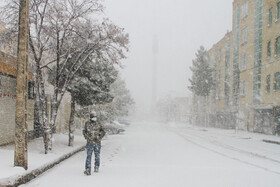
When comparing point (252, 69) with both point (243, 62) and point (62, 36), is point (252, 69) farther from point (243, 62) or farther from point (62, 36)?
point (62, 36)

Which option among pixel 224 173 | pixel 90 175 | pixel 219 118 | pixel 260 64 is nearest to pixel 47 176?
pixel 90 175

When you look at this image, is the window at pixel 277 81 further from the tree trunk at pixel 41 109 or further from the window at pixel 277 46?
the tree trunk at pixel 41 109

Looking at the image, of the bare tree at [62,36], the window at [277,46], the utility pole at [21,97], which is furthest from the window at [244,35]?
the utility pole at [21,97]

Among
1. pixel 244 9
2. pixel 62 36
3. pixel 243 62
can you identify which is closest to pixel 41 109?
pixel 62 36

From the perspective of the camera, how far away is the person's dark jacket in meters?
8.26

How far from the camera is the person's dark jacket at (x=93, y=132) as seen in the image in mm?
8258

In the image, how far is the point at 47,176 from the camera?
802 centimetres

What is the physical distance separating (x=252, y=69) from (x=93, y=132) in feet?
94.2

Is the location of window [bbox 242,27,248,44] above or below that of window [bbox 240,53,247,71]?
above

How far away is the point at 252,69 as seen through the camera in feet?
109

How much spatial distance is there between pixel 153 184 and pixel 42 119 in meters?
6.36

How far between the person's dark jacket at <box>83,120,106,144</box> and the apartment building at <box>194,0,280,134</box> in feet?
73.9

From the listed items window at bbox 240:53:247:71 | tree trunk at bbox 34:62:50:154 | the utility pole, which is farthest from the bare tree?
window at bbox 240:53:247:71

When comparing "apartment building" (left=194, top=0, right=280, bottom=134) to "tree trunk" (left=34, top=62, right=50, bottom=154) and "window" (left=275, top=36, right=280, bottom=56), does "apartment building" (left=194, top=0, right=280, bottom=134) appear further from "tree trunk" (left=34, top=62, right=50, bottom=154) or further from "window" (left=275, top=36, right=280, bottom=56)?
"tree trunk" (left=34, top=62, right=50, bottom=154)
